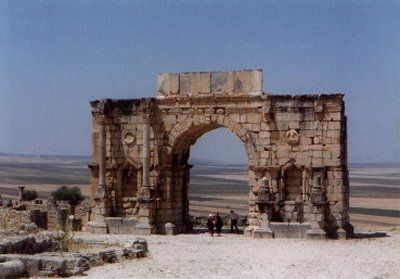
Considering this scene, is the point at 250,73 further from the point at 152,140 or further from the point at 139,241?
the point at 139,241

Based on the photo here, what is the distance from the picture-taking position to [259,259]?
1675 centimetres

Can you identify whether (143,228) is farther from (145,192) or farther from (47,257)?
(47,257)

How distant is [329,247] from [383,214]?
1329 inches

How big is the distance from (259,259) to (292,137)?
6930 millimetres

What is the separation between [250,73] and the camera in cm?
2347

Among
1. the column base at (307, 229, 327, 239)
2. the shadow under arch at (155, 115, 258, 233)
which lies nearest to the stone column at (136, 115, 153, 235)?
the shadow under arch at (155, 115, 258, 233)

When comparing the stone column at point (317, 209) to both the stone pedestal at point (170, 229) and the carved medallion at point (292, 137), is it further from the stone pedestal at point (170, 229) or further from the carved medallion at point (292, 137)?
the stone pedestal at point (170, 229)

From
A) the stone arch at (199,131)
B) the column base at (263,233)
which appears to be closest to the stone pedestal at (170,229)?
the stone arch at (199,131)

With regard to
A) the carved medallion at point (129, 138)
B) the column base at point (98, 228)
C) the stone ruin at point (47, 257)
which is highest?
the carved medallion at point (129, 138)

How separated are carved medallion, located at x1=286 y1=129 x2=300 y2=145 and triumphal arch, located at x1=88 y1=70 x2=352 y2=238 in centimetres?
3

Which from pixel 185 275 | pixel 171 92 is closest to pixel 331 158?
pixel 171 92

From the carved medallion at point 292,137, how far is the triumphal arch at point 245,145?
0.10 feet

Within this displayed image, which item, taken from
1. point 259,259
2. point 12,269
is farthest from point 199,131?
point 12,269

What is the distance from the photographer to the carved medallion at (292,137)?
22953 mm
